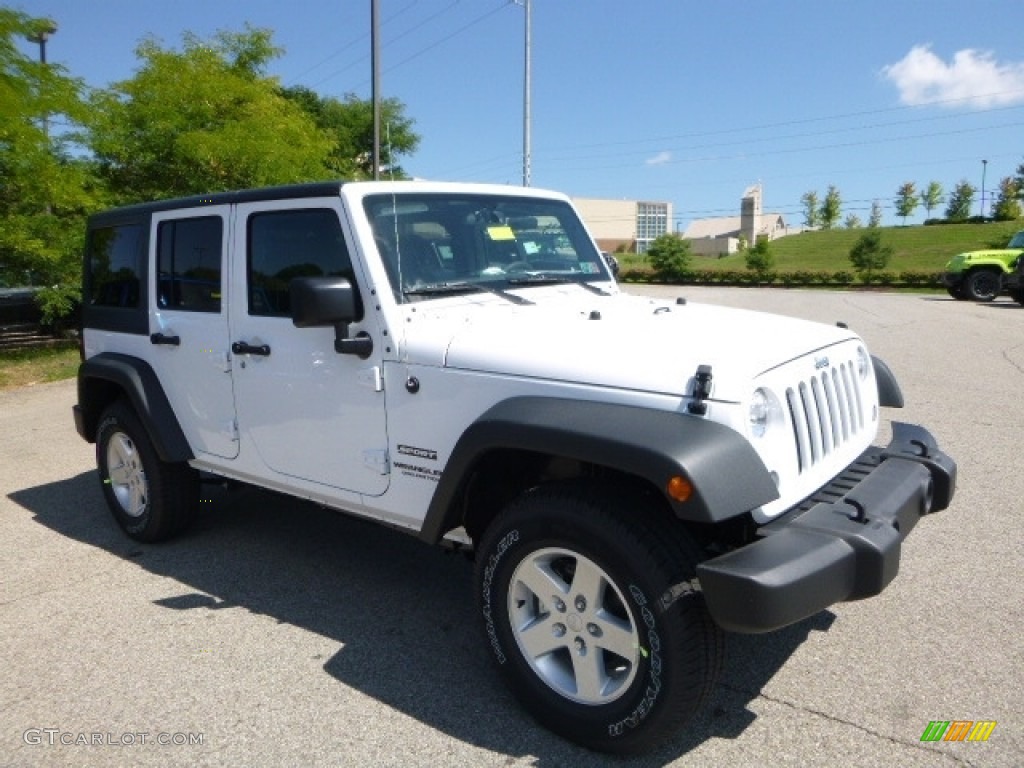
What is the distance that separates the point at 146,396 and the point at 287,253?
1369mm

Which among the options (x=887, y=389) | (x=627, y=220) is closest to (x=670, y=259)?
(x=887, y=389)

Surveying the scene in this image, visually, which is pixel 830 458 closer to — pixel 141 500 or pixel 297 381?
pixel 297 381

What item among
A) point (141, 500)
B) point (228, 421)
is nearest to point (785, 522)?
point (228, 421)

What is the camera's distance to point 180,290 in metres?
4.41

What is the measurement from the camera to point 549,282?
12.8 ft

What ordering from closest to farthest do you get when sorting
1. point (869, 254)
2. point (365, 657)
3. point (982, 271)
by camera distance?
point (365, 657) < point (982, 271) < point (869, 254)

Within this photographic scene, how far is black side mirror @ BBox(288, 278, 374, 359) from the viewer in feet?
10.1

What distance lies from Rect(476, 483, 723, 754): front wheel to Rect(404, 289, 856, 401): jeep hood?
1.37 ft

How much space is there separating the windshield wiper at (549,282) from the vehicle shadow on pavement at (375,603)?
1.53 metres

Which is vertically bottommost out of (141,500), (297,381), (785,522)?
(141,500)

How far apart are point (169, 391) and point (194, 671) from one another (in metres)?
1.72

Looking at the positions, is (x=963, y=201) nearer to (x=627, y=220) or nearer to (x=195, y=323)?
(x=627, y=220)

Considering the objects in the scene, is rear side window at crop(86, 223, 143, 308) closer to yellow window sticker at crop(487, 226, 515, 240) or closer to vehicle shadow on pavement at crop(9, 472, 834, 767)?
vehicle shadow on pavement at crop(9, 472, 834, 767)

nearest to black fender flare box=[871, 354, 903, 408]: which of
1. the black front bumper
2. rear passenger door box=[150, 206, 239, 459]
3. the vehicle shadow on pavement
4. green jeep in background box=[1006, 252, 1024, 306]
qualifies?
the black front bumper
